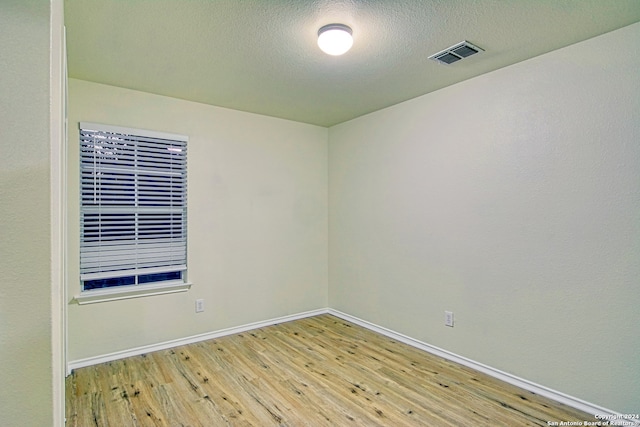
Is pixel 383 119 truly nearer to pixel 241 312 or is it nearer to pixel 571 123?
pixel 571 123

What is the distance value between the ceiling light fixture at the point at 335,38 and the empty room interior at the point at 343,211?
0.09ft

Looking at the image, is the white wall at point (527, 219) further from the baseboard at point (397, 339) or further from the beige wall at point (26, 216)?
the beige wall at point (26, 216)

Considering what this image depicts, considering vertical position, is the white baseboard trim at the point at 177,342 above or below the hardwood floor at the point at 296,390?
above

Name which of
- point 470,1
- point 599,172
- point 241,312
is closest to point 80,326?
point 241,312

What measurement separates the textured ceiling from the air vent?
51 mm

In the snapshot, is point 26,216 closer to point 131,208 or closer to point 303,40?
point 303,40

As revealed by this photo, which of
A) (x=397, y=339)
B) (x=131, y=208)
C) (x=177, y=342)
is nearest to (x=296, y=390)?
(x=397, y=339)

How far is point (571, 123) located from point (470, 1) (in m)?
1.19

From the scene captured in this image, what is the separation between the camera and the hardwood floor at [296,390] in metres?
2.25

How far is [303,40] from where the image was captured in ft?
7.41

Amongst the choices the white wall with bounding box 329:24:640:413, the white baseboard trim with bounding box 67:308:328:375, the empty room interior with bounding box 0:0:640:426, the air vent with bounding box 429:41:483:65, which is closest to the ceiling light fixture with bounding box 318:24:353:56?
the empty room interior with bounding box 0:0:640:426

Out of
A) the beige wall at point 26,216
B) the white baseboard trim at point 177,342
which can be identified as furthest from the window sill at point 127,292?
the beige wall at point 26,216

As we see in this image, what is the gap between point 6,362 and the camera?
83cm

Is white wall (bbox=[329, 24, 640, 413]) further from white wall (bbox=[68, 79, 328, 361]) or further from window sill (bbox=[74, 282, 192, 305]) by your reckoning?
window sill (bbox=[74, 282, 192, 305])
